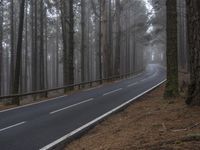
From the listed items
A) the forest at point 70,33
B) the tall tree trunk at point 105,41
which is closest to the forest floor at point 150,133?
the forest at point 70,33

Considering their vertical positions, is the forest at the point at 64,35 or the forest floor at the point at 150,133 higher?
the forest at the point at 64,35

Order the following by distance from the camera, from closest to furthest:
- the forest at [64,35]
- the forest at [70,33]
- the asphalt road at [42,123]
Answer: the asphalt road at [42,123] → the forest at [70,33] → the forest at [64,35]

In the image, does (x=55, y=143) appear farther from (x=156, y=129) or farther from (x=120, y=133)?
(x=156, y=129)

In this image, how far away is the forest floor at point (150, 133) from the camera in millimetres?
7504

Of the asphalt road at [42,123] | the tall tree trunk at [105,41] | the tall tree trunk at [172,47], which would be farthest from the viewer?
the tall tree trunk at [105,41]

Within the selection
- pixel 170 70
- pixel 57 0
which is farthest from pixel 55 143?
pixel 57 0

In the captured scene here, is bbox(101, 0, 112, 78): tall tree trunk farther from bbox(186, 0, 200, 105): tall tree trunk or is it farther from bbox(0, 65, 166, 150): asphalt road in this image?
bbox(186, 0, 200, 105): tall tree trunk

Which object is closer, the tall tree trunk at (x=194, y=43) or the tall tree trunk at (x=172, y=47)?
the tall tree trunk at (x=194, y=43)

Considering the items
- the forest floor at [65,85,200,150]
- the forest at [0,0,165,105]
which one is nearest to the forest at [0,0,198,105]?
the forest at [0,0,165,105]

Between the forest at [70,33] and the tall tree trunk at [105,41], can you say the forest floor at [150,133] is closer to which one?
the forest at [70,33]

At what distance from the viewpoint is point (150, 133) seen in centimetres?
941

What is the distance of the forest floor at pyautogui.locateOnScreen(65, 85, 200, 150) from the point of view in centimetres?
750

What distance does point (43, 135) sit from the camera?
1159 cm

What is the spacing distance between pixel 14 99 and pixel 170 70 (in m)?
9.67
